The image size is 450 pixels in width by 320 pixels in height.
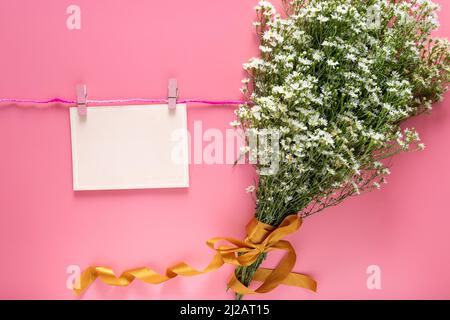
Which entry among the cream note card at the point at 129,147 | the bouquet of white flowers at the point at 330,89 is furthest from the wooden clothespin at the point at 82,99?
the bouquet of white flowers at the point at 330,89

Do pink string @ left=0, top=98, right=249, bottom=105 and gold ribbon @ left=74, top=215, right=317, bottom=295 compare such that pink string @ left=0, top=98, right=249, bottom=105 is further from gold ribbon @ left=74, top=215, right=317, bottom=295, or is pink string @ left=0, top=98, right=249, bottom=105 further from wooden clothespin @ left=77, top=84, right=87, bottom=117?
gold ribbon @ left=74, top=215, right=317, bottom=295

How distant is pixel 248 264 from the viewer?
1289 mm

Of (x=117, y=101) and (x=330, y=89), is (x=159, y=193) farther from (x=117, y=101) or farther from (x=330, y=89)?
(x=330, y=89)

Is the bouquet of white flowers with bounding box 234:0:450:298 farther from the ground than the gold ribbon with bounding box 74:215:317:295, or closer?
farther from the ground

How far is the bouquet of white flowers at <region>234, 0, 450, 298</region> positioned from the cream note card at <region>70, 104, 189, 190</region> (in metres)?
0.27

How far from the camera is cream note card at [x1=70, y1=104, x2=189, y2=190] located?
1.37 metres

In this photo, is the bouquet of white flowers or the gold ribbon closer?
the bouquet of white flowers

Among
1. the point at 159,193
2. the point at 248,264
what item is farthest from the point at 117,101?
the point at 248,264

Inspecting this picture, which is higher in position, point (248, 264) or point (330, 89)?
point (330, 89)

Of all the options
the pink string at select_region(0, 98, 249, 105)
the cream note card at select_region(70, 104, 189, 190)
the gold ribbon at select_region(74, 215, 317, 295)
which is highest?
the pink string at select_region(0, 98, 249, 105)

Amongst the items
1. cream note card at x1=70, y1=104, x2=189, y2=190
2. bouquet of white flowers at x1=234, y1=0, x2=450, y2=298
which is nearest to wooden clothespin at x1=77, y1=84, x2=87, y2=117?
cream note card at x1=70, y1=104, x2=189, y2=190

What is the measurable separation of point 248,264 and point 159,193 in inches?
15.6
